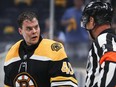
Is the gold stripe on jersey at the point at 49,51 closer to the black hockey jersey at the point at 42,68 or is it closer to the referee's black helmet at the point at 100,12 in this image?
the black hockey jersey at the point at 42,68

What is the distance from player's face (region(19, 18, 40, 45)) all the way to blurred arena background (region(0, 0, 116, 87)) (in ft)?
12.4

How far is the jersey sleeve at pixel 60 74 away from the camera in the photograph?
4.11m

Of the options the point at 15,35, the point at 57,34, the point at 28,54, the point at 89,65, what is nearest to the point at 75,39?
the point at 57,34

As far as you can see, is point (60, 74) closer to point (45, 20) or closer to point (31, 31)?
point (31, 31)

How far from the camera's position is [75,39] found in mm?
8953

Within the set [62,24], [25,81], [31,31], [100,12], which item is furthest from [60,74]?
[62,24]

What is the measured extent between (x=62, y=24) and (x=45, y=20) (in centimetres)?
32

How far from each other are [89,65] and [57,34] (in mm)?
5342

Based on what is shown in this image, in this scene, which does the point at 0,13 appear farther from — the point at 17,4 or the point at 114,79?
the point at 114,79

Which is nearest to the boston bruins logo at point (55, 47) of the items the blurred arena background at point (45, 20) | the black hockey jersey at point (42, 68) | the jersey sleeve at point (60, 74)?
the black hockey jersey at point (42, 68)

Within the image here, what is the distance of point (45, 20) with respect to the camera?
9180mm

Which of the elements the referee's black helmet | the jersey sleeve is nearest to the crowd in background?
the jersey sleeve

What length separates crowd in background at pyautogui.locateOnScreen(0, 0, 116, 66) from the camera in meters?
8.85

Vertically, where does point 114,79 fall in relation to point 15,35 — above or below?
above
